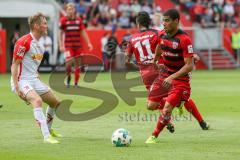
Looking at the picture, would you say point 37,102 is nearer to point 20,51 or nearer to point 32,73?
point 32,73

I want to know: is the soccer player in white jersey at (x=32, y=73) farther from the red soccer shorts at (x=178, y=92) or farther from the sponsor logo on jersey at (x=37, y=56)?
the red soccer shorts at (x=178, y=92)

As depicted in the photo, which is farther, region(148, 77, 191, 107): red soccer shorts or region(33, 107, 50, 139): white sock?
region(148, 77, 191, 107): red soccer shorts

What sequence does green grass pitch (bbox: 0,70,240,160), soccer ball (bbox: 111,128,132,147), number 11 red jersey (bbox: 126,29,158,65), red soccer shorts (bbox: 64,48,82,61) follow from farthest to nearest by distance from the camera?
red soccer shorts (bbox: 64,48,82,61)
number 11 red jersey (bbox: 126,29,158,65)
soccer ball (bbox: 111,128,132,147)
green grass pitch (bbox: 0,70,240,160)

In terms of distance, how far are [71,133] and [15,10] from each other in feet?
82.2

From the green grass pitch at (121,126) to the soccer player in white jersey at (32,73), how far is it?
0.49m

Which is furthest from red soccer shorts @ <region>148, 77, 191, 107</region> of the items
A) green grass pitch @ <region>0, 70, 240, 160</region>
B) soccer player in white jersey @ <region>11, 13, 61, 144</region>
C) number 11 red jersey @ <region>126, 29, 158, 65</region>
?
number 11 red jersey @ <region>126, 29, 158, 65</region>

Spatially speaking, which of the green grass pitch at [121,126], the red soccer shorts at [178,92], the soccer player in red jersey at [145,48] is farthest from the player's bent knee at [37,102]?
the soccer player in red jersey at [145,48]

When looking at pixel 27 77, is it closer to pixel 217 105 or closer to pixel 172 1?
pixel 217 105

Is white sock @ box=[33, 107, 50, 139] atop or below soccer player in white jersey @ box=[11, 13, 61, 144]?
below

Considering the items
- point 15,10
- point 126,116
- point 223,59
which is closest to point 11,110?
point 126,116

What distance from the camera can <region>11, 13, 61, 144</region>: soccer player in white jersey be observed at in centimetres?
1159

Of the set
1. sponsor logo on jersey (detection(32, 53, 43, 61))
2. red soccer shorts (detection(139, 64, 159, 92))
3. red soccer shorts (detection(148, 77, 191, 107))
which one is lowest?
red soccer shorts (detection(139, 64, 159, 92))

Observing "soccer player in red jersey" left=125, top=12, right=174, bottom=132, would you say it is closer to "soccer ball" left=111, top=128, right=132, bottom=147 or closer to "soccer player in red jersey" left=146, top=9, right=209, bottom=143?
"soccer player in red jersey" left=146, top=9, right=209, bottom=143

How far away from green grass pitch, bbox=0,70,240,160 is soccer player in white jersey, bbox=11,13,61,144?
49 cm
